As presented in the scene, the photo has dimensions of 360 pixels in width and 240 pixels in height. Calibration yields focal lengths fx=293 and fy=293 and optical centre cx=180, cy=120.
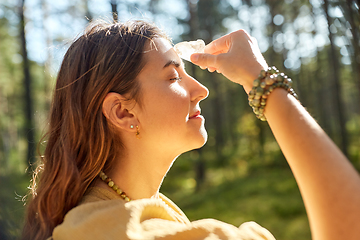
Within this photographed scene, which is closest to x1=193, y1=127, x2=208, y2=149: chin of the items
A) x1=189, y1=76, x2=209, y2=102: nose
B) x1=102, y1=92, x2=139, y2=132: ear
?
x1=189, y1=76, x2=209, y2=102: nose

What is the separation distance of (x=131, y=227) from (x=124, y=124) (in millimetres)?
697

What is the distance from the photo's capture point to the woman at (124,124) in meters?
1.30

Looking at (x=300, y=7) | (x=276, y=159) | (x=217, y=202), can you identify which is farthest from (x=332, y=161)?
(x=300, y=7)

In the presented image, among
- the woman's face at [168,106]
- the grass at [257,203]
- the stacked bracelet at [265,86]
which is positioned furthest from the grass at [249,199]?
the stacked bracelet at [265,86]

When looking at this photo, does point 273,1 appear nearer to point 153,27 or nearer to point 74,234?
point 153,27

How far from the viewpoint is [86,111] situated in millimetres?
1656

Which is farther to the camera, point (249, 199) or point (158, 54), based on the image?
point (249, 199)

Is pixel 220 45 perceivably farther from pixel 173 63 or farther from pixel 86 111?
pixel 86 111

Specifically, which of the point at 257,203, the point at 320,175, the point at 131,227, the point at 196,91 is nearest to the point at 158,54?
the point at 196,91

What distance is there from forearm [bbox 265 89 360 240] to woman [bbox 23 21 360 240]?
11 cm

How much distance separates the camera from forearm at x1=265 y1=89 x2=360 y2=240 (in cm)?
96

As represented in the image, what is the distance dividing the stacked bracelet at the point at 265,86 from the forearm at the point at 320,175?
0.30ft

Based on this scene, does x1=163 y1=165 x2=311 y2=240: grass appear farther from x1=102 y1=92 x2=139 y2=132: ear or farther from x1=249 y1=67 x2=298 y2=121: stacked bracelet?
x1=249 y1=67 x2=298 y2=121: stacked bracelet

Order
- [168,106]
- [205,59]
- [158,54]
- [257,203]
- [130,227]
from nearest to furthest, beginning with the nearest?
[130,227] < [205,59] < [168,106] < [158,54] < [257,203]
